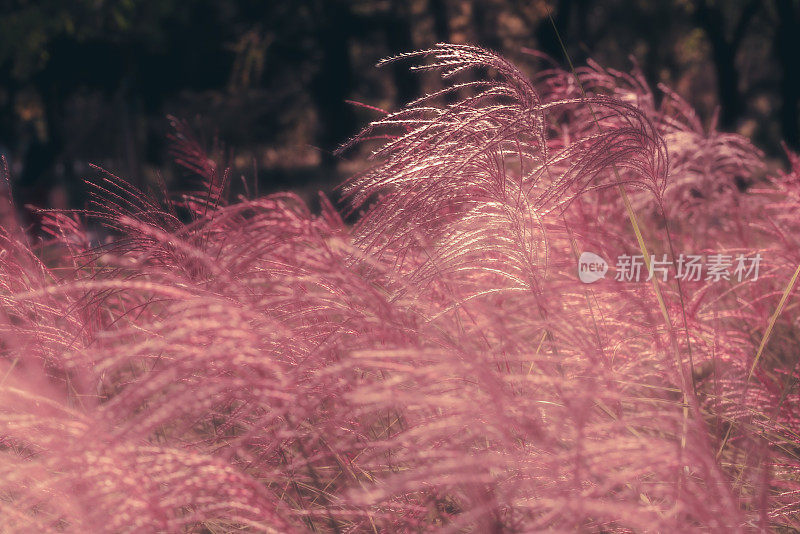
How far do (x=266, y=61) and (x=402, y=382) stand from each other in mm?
20565

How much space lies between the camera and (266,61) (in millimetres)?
20891

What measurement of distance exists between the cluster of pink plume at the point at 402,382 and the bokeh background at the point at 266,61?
962 cm

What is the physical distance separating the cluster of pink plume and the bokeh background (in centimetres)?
962

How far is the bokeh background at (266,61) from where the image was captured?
38.8ft

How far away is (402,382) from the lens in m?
1.99

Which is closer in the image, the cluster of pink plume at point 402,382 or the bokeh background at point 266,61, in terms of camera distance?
the cluster of pink plume at point 402,382

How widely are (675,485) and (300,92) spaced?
895 inches

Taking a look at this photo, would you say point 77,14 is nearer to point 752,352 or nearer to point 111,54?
point 111,54

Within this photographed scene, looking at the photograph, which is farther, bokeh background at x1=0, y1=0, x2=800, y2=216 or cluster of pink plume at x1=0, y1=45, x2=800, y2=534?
bokeh background at x1=0, y1=0, x2=800, y2=216

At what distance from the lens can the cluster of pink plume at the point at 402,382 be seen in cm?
123

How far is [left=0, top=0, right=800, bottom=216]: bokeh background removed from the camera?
465 inches

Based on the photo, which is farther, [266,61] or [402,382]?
[266,61]

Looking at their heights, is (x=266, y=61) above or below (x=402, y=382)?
below

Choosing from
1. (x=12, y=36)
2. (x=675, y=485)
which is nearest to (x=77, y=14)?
(x=12, y=36)
